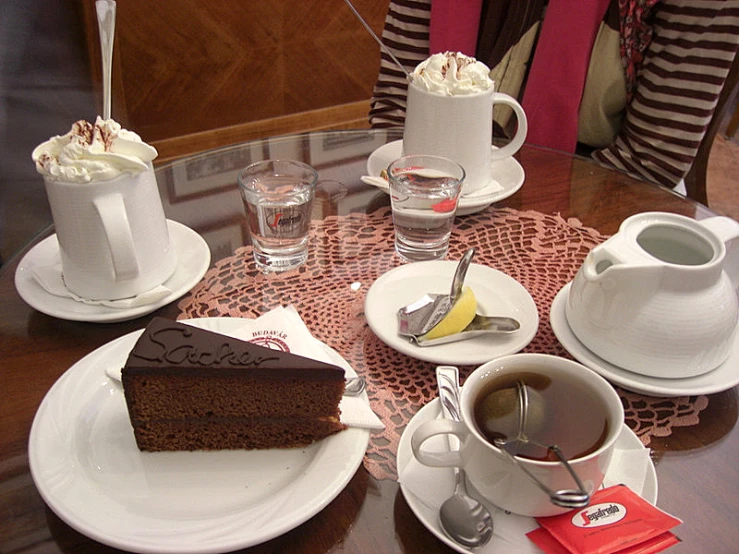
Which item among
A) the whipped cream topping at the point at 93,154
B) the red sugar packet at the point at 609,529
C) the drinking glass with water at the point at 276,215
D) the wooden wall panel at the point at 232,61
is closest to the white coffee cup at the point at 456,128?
the drinking glass with water at the point at 276,215

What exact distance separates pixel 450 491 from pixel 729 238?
18.4 inches

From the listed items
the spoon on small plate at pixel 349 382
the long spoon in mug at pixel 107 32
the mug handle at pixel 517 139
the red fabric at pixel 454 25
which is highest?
the long spoon in mug at pixel 107 32

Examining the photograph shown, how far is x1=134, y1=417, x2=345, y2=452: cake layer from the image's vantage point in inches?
30.4

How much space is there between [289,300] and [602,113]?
1.03 metres

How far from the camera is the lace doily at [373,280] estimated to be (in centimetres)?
83

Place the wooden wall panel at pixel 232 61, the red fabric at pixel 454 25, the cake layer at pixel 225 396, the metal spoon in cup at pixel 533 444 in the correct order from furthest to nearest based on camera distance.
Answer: the wooden wall panel at pixel 232 61, the red fabric at pixel 454 25, the cake layer at pixel 225 396, the metal spoon in cup at pixel 533 444

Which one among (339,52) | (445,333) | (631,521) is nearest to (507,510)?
(631,521)

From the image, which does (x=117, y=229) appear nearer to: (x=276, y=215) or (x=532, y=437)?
(x=276, y=215)

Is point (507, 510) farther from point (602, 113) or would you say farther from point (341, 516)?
point (602, 113)

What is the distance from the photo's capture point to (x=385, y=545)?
2.21ft

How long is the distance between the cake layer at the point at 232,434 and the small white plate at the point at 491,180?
54 cm

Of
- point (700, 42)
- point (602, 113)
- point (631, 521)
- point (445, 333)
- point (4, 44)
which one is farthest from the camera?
point (4, 44)

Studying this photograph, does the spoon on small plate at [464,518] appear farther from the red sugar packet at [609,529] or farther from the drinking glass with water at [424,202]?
the drinking glass with water at [424,202]

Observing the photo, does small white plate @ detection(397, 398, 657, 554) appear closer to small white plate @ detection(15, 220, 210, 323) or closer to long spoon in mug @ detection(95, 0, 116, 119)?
small white plate @ detection(15, 220, 210, 323)
